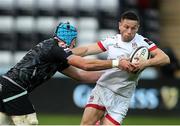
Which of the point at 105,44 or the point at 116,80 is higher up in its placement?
the point at 105,44

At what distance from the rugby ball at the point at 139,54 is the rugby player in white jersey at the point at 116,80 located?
0.12 metres

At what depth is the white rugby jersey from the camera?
384 inches

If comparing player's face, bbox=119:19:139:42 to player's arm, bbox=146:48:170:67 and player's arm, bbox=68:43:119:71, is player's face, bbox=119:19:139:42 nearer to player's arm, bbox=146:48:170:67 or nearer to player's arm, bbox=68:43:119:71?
player's arm, bbox=146:48:170:67

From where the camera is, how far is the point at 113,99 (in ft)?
32.6

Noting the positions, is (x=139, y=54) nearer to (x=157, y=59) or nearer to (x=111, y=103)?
(x=157, y=59)

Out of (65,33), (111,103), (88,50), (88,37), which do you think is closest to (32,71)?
(65,33)

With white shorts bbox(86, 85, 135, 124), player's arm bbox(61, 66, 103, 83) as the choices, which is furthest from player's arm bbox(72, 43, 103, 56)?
white shorts bbox(86, 85, 135, 124)

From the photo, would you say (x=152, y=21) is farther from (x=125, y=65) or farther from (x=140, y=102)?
(x=125, y=65)

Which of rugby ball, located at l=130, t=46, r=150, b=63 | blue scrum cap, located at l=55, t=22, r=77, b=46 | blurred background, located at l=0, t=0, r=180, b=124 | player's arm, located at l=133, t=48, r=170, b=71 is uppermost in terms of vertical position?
blue scrum cap, located at l=55, t=22, r=77, b=46

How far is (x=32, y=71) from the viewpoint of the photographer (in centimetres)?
891

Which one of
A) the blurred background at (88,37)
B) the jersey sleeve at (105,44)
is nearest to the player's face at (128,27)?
the jersey sleeve at (105,44)

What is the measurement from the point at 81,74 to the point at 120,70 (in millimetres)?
508

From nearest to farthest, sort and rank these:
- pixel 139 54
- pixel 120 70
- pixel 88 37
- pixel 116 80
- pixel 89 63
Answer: pixel 89 63 < pixel 139 54 < pixel 120 70 < pixel 116 80 < pixel 88 37

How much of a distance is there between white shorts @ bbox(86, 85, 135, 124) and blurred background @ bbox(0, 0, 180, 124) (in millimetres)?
5304
